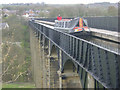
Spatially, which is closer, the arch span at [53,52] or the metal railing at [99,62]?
the metal railing at [99,62]

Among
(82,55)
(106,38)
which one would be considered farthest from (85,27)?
(82,55)

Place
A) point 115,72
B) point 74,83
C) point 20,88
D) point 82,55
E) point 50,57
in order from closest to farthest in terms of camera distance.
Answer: point 115,72 < point 82,55 < point 74,83 < point 50,57 < point 20,88

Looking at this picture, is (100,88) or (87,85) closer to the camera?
(100,88)

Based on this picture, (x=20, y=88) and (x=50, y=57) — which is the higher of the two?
(x=50, y=57)

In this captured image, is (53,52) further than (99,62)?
Yes

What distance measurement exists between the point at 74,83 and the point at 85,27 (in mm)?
3265

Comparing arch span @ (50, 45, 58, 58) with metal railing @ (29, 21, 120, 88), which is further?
arch span @ (50, 45, 58, 58)

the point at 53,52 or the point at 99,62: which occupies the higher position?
the point at 99,62

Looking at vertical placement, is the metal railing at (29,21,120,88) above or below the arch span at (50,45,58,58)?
above

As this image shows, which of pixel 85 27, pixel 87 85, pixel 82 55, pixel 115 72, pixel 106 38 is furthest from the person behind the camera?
pixel 85 27

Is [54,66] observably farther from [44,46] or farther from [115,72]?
[115,72]

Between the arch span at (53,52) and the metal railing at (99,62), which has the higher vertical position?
the metal railing at (99,62)

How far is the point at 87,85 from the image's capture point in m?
6.84

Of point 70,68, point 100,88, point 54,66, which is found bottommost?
point 54,66
